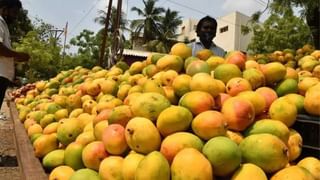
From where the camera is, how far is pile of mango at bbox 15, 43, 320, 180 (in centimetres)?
168

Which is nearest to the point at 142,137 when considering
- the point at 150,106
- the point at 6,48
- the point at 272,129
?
the point at 150,106

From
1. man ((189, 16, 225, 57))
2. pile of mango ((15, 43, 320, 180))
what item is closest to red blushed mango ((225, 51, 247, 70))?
pile of mango ((15, 43, 320, 180))

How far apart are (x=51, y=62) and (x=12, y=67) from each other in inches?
919

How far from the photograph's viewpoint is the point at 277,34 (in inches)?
937

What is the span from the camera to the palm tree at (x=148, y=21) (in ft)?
140

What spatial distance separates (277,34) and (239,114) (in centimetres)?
2309

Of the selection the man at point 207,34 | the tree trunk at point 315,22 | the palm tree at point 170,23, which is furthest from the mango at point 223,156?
the palm tree at point 170,23

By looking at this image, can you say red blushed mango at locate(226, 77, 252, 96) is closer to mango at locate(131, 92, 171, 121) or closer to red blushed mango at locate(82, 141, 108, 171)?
mango at locate(131, 92, 171, 121)

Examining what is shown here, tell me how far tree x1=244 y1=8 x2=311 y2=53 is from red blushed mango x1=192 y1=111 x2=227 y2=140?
819 inches

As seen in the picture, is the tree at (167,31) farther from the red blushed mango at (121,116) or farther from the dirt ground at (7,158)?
the red blushed mango at (121,116)

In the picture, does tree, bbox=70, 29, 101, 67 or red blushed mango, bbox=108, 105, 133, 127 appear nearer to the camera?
red blushed mango, bbox=108, 105, 133, 127

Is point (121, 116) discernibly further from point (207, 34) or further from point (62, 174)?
point (207, 34)

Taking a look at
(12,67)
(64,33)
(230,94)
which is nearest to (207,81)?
(230,94)

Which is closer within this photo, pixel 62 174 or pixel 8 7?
pixel 62 174
